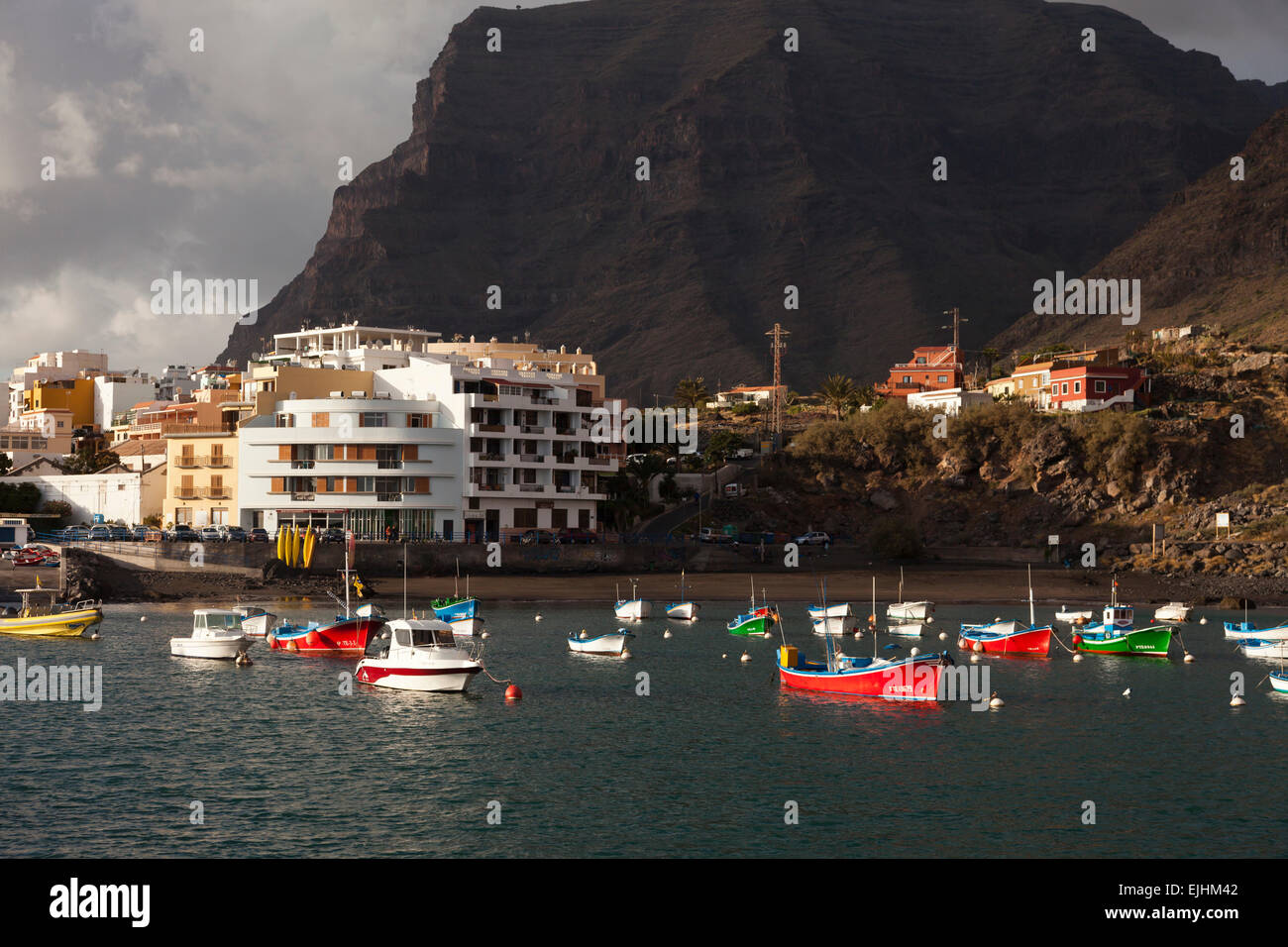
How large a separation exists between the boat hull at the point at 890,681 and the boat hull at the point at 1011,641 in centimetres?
2095

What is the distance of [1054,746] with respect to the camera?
168 ft

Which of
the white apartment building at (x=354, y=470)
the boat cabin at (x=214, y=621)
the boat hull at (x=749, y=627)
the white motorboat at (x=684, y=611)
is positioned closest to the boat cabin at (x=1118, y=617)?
the boat hull at (x=749, y=627)

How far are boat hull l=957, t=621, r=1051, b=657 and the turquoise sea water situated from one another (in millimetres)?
6985

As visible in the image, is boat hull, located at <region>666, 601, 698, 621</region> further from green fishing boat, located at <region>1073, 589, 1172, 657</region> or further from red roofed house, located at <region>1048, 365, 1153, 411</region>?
red roofed house, located at <region>1048, 365, 1153, 411</region>

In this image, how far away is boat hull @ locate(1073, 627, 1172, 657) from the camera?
80125 mm

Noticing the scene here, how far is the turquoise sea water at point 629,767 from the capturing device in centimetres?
3725

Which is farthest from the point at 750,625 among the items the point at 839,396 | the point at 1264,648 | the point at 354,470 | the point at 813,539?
the point at 839,396

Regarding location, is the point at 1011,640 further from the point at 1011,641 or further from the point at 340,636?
the point at 340,636

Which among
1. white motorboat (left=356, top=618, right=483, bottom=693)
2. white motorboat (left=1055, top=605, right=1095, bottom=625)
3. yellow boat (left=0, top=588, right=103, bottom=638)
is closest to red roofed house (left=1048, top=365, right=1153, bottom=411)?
white motorboat (left=1055, top=605, right=1095, bottom=625)

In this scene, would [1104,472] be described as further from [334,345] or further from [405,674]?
[405,674]

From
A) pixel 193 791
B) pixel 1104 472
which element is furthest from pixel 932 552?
pixel 193 791
